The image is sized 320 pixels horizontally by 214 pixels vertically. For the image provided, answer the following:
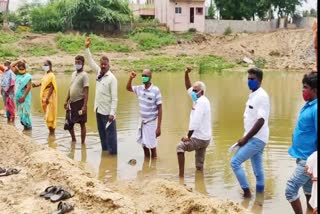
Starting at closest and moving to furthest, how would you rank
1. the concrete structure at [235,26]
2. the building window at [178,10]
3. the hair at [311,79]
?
the hair at [311,79] < the concrete structure at [235,26] < the building window at [178,10]

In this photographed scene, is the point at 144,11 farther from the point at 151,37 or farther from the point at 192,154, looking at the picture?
the point at 192,154

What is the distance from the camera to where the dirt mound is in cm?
563

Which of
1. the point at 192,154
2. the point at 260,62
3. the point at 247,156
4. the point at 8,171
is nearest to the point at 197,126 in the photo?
the point at 247,156

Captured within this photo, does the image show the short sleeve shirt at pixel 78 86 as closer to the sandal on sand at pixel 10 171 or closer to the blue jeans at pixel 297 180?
the sandal on sand at pixel 10 171

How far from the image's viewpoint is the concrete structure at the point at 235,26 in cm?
4194

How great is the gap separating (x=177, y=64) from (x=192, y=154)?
21910mm

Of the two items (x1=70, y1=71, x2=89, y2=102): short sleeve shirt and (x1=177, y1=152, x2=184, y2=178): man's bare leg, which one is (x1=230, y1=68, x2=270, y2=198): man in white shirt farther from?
(x1=70, y1=71, x2=89, y2=102): short sleeve shirt

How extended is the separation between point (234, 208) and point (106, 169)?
3.13 meters

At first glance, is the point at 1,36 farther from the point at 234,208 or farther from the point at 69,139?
the point at 234,208

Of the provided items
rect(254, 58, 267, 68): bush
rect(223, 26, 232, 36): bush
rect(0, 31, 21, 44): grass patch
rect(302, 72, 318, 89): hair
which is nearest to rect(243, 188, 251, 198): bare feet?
rect(302, 72, 318, 89): hair

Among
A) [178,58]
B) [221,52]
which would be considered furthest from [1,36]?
[221,52]

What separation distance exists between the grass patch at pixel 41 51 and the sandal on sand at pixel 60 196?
25224mm

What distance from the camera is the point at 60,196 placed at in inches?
232

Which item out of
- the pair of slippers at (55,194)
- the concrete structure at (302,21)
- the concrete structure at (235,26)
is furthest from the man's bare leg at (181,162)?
the concrete structure at (302,21)
